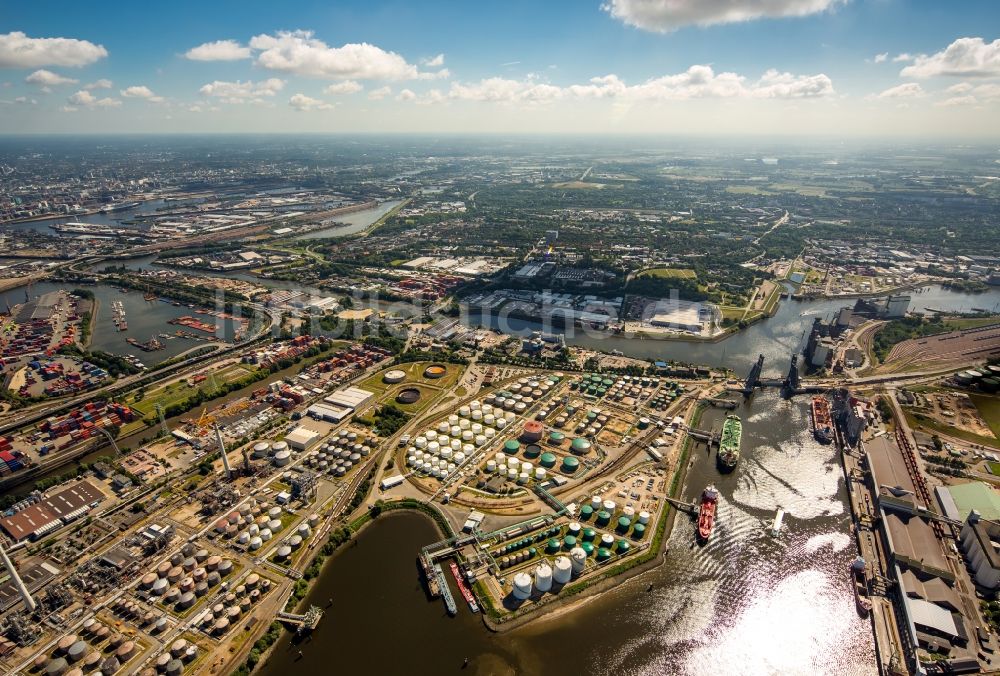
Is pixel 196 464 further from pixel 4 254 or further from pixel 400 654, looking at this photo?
pixel 4 254

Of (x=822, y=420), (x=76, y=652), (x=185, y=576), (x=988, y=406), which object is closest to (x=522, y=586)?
(x=185, y=576)

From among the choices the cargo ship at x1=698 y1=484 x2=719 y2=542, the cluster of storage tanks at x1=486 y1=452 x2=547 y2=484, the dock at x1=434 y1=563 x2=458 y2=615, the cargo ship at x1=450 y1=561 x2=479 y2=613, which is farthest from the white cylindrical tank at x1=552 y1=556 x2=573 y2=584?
the cargo ship at x1=698 y1=484 x2=719 y2=542

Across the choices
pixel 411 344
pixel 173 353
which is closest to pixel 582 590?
pixel 411 344

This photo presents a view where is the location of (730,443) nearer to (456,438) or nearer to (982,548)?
(982,548)

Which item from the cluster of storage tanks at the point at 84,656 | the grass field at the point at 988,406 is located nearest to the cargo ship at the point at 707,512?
the grass field at the point at 988,406

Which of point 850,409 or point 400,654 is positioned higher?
point 850,409

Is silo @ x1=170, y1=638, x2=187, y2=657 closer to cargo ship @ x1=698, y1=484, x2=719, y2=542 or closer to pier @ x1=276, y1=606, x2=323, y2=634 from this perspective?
pier @ x1=276, y1=606, x2=323, y2=634
